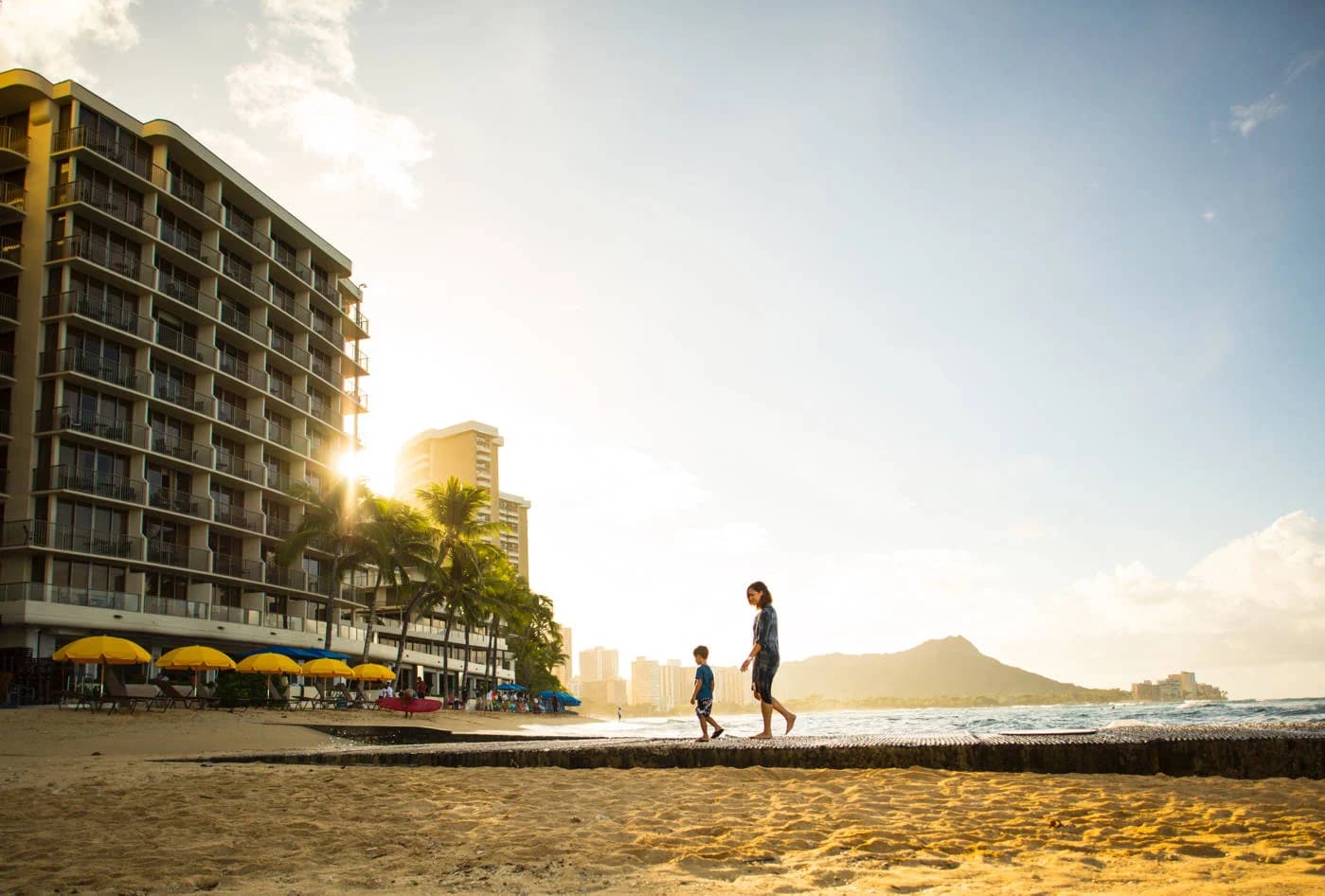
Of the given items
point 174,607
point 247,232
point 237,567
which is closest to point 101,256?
point 247,232

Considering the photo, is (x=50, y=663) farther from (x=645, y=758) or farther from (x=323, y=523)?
(x=645, y=758)

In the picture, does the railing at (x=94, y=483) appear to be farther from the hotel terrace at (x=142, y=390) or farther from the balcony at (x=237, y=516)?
the balcony at (x=237, y=516)

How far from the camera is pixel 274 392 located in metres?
47.3

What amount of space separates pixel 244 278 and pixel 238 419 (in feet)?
24.0

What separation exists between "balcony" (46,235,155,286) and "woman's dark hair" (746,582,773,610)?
3613 centimetres

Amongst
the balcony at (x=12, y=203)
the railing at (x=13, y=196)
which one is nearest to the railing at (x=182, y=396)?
the balcony at (x=12, y=203)

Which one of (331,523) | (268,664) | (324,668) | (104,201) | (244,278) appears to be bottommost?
(324,668)

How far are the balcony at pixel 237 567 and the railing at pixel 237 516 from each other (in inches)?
60.9

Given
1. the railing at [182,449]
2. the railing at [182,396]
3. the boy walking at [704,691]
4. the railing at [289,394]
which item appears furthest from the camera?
the railing at [289,394]

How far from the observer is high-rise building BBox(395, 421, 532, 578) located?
112500 millimetres

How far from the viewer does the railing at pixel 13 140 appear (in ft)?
122

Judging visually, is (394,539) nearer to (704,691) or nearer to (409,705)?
(409,705)

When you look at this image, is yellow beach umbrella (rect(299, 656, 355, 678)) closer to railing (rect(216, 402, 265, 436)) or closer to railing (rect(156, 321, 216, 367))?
railing (rect(216, 402, 265, 436))

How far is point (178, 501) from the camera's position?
40.0 meters
